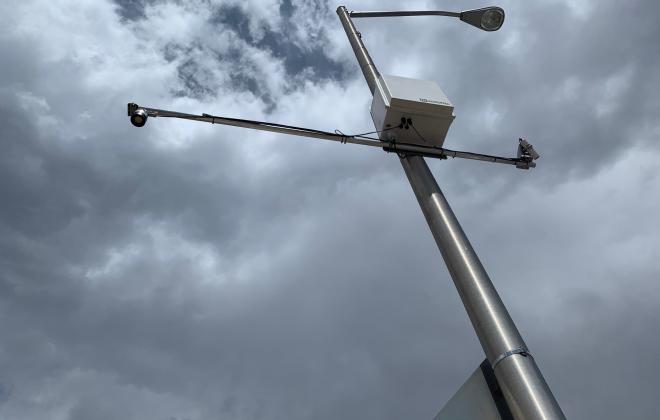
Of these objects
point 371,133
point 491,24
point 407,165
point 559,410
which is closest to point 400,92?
point 371,133

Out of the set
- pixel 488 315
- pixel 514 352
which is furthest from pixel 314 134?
pixel 514 352

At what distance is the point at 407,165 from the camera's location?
7.07m

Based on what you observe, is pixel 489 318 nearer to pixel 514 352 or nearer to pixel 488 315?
pixel 488 315

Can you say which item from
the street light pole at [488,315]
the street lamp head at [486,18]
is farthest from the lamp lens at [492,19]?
the street light pole at [488,315]

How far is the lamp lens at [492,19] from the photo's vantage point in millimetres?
10539

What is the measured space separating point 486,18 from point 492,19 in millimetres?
134

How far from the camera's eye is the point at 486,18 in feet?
35.2

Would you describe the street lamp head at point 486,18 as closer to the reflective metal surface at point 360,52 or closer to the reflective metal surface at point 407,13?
the reflective metal surface at point 407,13

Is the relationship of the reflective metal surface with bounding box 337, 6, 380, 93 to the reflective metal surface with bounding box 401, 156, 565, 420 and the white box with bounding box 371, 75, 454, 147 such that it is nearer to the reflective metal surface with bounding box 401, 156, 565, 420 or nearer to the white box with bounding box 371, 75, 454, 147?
the white box with bounding box 371, 75, 454, 147

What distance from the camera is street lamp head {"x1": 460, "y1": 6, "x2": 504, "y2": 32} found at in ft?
34.5

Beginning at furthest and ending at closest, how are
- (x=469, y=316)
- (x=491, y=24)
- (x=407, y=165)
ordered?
(x=491, y=24) < (x=407, y=165) < (x=469, y=316)

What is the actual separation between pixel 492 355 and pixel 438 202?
216 cm

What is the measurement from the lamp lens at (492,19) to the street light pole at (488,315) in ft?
18.4

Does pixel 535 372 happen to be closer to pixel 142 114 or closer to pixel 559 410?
pixel 559 410
